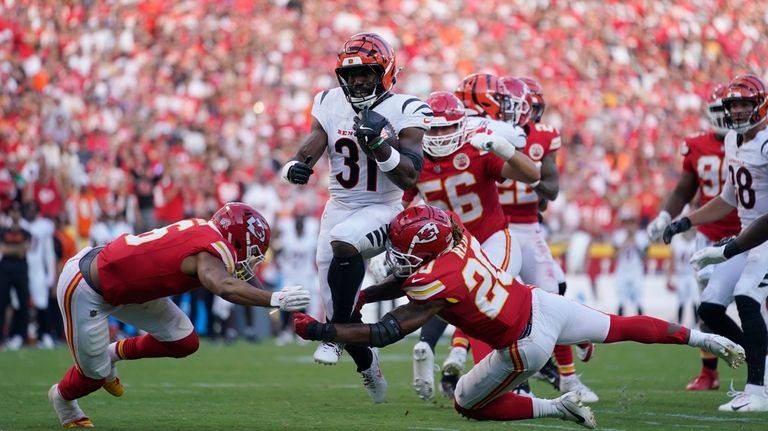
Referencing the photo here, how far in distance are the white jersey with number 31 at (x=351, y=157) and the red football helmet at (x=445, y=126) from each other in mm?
437

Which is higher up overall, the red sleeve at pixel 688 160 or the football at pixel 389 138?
the football at pixel 389 138

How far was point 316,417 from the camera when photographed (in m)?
6.98

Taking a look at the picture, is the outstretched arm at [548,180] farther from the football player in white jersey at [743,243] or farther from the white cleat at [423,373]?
the white cleat at [423,373]

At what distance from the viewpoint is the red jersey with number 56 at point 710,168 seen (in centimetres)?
901

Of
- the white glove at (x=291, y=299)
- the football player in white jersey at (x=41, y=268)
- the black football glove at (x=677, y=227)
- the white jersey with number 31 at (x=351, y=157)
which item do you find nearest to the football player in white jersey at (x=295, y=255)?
the football player in white jersey at (x=41, y=268)

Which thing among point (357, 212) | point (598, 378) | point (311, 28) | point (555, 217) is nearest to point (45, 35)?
point (311, 28)

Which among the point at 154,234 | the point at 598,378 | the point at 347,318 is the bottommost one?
the point at 598,378

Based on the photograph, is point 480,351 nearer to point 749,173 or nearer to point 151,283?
point 151,283

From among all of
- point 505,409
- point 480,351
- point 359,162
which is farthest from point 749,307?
point 359,162

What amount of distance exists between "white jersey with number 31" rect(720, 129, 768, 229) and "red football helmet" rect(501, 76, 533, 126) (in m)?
1.39

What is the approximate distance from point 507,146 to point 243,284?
2.19 metres

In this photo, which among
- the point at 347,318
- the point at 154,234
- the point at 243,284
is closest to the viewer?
the point at 243,284

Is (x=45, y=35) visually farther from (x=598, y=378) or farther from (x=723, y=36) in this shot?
(x=723, y=36)

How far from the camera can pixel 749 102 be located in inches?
303
